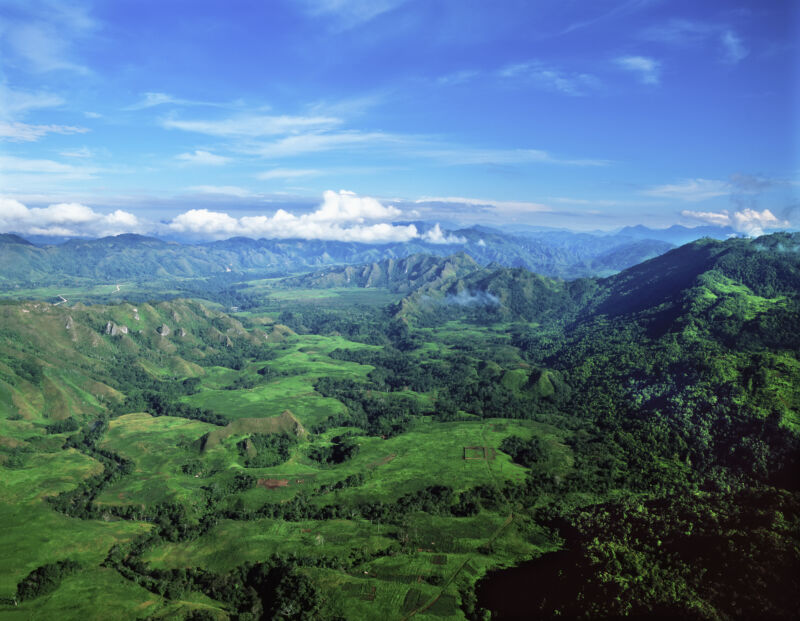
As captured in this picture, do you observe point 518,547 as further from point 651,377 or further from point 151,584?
point 651,377

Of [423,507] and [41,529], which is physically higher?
[41,529]

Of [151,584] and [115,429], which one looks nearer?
[151,584]

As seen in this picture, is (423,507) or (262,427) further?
(262,427)

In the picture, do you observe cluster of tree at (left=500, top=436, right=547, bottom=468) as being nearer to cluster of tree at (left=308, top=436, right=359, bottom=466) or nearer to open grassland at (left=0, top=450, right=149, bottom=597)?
cluster of tree at (left=308, top=436, right=359, bottom=466)

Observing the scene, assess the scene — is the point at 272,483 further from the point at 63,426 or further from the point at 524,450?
the point at 63,426

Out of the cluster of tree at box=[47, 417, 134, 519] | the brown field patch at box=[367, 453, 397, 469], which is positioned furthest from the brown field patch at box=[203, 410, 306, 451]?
the brown field patch at box=[367, 453, 397, 469]

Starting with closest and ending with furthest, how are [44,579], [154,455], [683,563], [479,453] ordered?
[683,563], [44,579], [154,455], [479,453]

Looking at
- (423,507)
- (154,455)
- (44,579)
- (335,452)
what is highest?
(44,579)

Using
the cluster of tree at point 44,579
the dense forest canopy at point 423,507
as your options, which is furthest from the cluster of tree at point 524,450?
the cluster of tree at point 44,579

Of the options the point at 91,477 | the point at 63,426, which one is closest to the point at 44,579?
the point at 91,477

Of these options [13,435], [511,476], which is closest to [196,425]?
[13,435]

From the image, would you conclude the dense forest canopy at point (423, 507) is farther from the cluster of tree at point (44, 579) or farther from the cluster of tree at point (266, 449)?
the cluster of tree at point (266, 449)
